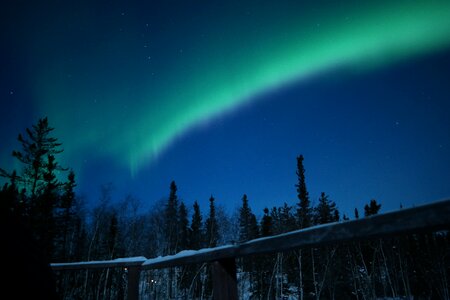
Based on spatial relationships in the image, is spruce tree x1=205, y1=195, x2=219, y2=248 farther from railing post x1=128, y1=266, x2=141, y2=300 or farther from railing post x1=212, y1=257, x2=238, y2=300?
railing post x1=212, y1=257, x2=238, y2=300

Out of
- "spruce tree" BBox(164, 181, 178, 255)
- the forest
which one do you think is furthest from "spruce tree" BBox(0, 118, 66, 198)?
"spruce tree" BBox(164, 181, 178, 255)

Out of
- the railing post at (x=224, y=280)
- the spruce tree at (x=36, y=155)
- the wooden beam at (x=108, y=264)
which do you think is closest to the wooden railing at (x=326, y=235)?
the railing post at (x=224, y=280)

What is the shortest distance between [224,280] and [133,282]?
2440 millimetres

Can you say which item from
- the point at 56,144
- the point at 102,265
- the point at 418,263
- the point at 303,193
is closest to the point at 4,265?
the point at 102,265

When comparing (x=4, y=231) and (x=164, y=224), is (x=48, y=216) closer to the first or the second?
(x=164, y=224)

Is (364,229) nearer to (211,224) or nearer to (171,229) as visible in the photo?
(171,229)

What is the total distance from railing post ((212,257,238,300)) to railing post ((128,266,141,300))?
7.51 ft

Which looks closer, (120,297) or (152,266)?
(152,266)

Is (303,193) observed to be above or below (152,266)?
above

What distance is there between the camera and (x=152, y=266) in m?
3.66

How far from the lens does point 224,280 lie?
2160 mm

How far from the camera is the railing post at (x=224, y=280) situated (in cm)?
212

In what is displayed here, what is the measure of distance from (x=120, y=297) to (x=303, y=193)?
124ft

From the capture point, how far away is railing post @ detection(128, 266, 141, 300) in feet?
13.0
